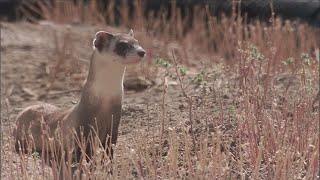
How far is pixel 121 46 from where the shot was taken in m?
4.44

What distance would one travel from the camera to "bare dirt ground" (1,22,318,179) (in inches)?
180

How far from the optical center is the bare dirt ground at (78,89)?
15.0 feet

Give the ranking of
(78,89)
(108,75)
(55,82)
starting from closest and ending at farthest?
(108,75), (78,89), (55,82)

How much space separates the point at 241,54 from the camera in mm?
4848

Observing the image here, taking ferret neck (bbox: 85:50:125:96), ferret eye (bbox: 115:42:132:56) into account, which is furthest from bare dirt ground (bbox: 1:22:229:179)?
ferret eye (bbox: 115:42:132:56)

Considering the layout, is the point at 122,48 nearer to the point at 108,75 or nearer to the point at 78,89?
the point at 108,75

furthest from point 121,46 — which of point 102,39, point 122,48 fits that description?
point 102,39

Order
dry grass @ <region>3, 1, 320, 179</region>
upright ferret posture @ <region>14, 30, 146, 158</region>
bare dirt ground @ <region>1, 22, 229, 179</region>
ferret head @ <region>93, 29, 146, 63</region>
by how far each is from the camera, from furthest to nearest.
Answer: bare dirt ground @ <region>1, 22, 229, 179</region>, upright ferret posture @ <region>14, 30, 146, 158</region>, ferret head @ <region>93, 29, 146, 63</region>, dry grass @ <region>3, 1, 320, 179</region>

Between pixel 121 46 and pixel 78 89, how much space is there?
2.25m

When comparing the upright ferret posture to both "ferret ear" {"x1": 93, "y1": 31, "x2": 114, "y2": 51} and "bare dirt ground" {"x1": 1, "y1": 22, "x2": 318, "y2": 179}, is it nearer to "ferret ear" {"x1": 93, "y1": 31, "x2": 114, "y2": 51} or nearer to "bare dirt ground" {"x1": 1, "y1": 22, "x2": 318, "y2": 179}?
"ferret ear" {"x1": 93, "y1": 31, "x2": 114, "y2": 51}

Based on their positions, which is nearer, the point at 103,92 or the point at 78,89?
the point at 103,92

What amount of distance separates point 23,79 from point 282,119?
3491 mm

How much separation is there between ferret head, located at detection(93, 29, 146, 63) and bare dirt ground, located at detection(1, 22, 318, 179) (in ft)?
1.24

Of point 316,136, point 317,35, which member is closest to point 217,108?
point 316,136
